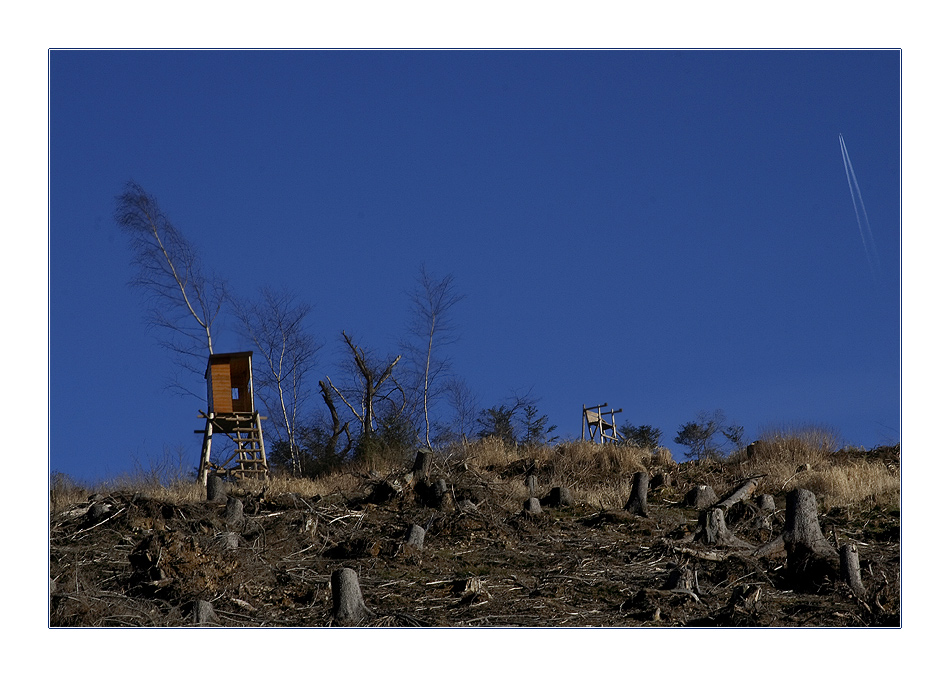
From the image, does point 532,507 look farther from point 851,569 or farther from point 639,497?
point 851,569

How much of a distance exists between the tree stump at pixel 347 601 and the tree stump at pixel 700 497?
7.29 meters

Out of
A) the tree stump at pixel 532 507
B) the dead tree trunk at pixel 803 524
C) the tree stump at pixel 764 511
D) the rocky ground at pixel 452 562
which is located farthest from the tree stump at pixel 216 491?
the dead tree trunk at pixel 803 524

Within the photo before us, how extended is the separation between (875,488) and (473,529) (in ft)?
21.5

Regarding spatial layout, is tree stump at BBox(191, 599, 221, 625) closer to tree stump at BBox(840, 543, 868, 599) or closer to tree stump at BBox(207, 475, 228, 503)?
tree stump at BBox(840, 543, 868, 599)

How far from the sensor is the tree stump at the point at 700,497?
15.1m

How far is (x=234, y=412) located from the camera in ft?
97.6

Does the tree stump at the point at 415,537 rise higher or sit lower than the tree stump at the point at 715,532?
lower

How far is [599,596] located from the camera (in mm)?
10125

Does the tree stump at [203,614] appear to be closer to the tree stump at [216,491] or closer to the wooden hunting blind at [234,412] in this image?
the tree stump at [216,491]

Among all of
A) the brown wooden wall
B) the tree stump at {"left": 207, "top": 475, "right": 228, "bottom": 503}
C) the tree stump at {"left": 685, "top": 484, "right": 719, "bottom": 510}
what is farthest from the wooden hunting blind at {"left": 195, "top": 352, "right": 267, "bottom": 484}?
the tree stump at {"left": 685, "top": 484, "right": 719, "bottom": 510}

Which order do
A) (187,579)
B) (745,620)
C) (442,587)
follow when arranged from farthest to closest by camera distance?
(442,587), (187,579), (745,620)
